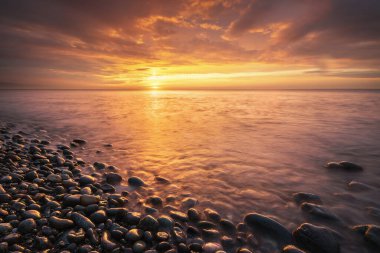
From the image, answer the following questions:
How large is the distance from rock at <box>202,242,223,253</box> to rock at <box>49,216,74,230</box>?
197 centimetres

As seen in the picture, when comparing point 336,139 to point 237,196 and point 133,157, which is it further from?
point 133,157

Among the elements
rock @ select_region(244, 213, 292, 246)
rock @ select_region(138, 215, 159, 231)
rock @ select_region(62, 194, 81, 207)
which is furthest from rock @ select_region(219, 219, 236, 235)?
rock @ select_region(62, 194, 81, 207)

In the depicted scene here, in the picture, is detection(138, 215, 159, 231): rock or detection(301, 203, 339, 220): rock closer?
detection(138, 215, 159, 231): rock

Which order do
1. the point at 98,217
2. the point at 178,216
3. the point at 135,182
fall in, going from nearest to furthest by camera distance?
1. the point at 98,217
2. the point at 178,216
3. the point at 135,182

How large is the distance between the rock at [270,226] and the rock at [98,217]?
7.54 ft

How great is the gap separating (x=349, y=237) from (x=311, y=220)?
54 cm

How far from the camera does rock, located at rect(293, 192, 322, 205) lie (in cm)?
432

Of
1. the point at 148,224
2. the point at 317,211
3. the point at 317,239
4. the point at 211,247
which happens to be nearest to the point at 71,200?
the point at 148,224

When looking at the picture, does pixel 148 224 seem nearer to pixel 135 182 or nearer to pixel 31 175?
pixel 135 182

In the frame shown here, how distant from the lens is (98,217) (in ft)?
11.4

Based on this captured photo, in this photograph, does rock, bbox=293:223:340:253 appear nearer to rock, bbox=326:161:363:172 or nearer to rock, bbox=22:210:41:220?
rock, bbox=326:161:363:172

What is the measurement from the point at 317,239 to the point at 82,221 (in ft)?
11.2

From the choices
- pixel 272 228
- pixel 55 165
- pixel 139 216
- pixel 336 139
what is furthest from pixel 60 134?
pixel 336 139

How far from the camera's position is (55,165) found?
6.01 m
